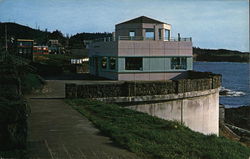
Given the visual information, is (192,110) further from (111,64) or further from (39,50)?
(39,50)

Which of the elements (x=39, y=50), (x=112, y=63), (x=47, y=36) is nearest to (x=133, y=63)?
(x=112, y=63)

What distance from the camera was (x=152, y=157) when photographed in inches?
256

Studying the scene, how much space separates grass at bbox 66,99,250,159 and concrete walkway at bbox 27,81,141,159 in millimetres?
346

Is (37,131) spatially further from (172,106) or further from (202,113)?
(202,113)

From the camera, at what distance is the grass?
687 centimetres

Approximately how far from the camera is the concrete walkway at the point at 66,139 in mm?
6352

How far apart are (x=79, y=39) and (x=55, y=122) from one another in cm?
14724

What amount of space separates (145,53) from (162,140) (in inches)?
765

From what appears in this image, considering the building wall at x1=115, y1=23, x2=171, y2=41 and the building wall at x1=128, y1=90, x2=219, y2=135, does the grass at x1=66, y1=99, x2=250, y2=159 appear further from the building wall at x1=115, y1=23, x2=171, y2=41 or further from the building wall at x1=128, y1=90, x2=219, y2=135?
the building wall at x1=115, y1=23, x2=171, y2=41

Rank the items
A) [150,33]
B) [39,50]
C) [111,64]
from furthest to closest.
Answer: [39,50], [150,33], [111,64]

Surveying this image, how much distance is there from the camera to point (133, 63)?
26750mm

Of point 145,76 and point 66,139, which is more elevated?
point 145,76

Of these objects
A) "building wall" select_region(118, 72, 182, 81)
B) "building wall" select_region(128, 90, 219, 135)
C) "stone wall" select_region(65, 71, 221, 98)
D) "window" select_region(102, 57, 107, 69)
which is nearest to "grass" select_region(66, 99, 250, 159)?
"stone wall" select_region(65, 71, 221, 98)

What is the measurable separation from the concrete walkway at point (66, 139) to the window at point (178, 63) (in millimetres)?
17254
